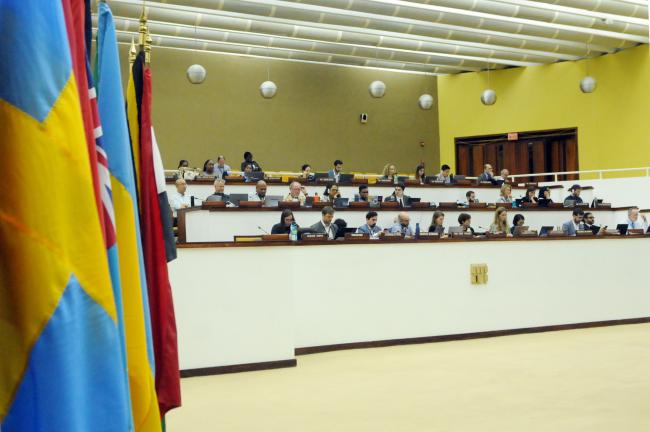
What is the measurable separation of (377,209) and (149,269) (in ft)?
29.0

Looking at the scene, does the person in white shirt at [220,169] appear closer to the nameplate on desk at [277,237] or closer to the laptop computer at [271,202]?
the laptop computer at [271,202]

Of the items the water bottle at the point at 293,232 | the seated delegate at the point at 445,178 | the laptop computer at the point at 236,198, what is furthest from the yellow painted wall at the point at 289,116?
the water bottle at the point at 293,232

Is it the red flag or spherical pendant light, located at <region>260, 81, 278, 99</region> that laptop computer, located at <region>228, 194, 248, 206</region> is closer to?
spherical pendant light, located at <region>260, 81, 278, 99</region>

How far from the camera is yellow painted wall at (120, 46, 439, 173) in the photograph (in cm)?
1725

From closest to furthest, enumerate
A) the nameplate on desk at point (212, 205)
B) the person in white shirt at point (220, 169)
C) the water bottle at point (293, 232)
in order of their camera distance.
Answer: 1. the water bottle at point (293, 232)
2. the nameplate on desk at point (212, 205)
3. the person in white shirt at point (220, 169)

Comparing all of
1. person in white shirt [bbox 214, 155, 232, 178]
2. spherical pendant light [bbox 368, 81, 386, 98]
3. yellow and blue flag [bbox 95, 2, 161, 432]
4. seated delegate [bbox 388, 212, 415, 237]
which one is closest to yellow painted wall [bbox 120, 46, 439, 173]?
spherical pendant light [bbox 368, 81, 386, 98]

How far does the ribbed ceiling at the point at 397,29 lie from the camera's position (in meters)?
13.2

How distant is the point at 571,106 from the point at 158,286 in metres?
17.3

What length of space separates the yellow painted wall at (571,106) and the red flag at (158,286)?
1631 cm

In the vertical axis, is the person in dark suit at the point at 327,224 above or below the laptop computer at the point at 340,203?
below

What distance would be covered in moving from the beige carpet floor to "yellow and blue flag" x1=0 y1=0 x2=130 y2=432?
3334 mm

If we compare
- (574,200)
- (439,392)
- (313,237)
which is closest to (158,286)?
(439,392)

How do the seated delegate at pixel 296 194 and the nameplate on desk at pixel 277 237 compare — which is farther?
the seated delegate at pixel 296 194

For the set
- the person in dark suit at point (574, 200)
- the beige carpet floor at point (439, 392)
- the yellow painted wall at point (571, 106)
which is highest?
the yellow painted wall at point (571, 106)
